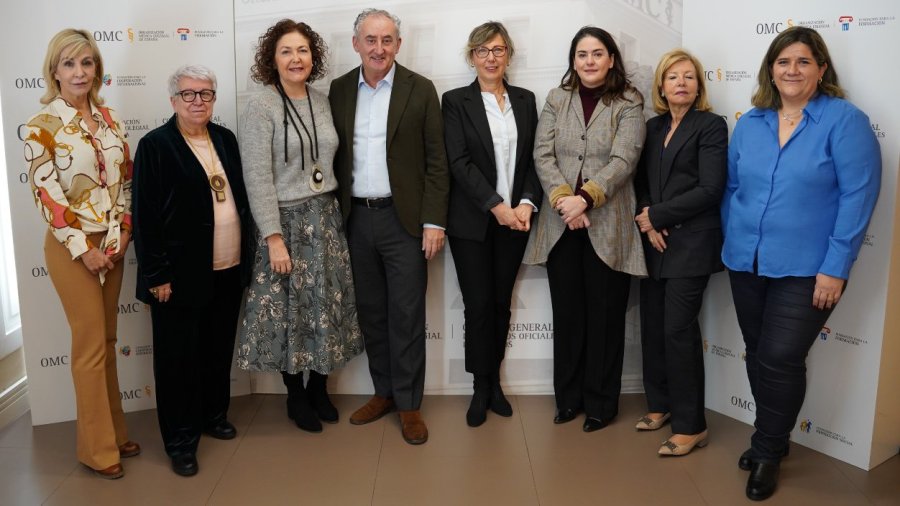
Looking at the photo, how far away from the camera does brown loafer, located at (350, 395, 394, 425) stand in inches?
150

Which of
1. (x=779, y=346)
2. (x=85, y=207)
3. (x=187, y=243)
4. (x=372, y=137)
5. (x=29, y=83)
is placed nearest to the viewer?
(x=779, y=346)

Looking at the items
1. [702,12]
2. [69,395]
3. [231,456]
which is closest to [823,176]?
[702,12]

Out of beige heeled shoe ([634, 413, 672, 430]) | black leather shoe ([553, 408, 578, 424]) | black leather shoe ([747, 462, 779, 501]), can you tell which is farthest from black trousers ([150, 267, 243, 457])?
black leather shoe ([747, 462, 779, 501])

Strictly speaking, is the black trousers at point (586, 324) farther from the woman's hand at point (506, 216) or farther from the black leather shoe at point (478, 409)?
the black leather shoe at point (478, 409)

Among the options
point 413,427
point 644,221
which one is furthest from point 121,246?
point 644,221

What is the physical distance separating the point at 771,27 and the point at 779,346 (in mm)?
1487

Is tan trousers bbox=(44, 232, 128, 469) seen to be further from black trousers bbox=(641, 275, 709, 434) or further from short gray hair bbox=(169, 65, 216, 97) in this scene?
black trousers bbox=(641, 275, 709, 434)

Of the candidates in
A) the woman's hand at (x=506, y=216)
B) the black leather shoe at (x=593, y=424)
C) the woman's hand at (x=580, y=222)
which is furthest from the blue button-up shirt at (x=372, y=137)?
the black leather shoe at (x=593, y=424)

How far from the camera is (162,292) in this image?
10.4 ft

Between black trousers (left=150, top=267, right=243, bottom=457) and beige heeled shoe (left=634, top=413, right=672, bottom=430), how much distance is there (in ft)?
6.58

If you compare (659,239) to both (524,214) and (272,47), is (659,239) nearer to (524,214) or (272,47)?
(524,214)

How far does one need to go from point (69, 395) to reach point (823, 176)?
12.0 feet

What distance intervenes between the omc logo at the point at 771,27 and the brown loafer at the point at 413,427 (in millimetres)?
2421

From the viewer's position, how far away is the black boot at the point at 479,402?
380 centimetres
